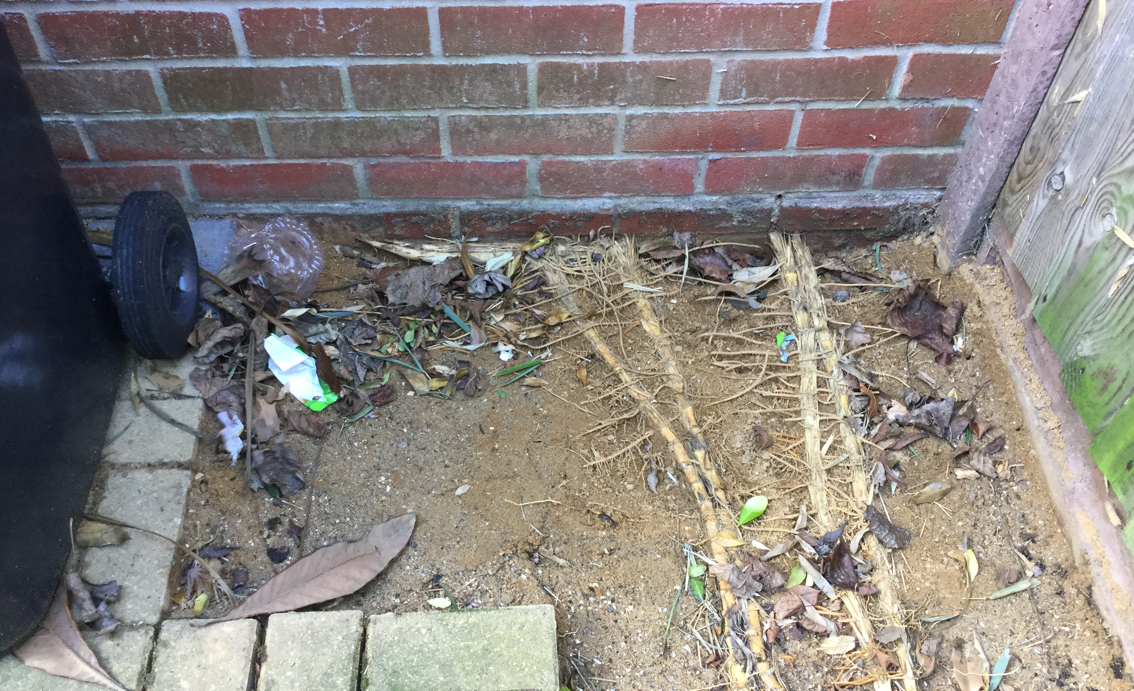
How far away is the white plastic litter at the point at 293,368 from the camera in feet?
6.59

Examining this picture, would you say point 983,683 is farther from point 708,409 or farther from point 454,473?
point 454,473

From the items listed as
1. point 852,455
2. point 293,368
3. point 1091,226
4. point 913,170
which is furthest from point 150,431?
point 1091,226

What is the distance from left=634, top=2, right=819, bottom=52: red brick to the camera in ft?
6.01

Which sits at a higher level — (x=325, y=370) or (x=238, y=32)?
(x=238, y=32)

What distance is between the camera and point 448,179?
2.17m

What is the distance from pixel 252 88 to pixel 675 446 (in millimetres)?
1459

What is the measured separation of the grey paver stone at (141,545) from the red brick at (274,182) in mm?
843

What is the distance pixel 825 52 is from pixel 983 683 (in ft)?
5.09

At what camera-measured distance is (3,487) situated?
1.45 m

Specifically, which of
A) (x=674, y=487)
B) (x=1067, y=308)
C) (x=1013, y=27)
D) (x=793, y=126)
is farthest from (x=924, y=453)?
(x=1013, y=27)

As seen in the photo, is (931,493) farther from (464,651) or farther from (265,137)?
(265,137)

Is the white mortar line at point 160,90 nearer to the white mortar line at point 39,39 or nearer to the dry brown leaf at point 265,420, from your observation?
the white mortar line at point 39,39

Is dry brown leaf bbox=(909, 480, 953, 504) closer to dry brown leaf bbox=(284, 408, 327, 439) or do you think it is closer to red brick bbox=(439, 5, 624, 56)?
red brick bbox=(439, 5, 624, 56)

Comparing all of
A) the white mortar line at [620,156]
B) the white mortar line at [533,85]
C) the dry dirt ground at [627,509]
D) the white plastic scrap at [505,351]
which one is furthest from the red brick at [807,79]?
the white plastic scrap at [505,351]
